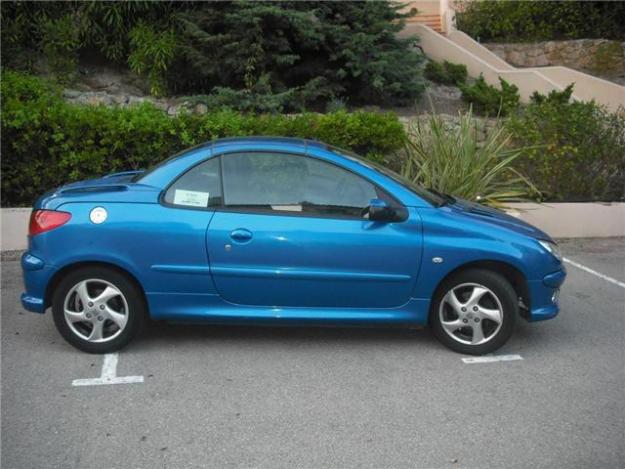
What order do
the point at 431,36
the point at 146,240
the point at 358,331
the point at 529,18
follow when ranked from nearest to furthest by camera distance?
the point at 146,240, the point at 358,331, the point at 431,36, the point at 529,18

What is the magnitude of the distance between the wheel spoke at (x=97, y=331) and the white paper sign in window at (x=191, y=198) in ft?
3.25

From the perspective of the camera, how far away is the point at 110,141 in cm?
744

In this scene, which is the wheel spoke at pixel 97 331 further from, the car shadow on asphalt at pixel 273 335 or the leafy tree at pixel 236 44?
the leafy tree at pixel 236 44

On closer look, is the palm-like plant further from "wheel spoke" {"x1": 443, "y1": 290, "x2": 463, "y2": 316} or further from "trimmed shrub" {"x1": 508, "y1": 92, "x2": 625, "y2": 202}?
"wheel spoke" {"x1": 443, "y1": 290, "x2": 463, "y2": 316}

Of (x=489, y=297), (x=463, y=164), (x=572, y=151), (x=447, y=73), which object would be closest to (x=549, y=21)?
(x=447, y=73)

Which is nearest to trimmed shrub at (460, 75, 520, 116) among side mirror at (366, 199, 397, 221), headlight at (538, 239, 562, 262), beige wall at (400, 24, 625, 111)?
beige wall at (400, 24, 625, 111)

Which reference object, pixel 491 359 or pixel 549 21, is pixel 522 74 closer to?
pixel 549 21

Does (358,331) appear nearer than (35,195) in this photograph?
Yes

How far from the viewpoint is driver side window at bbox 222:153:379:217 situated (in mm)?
4688

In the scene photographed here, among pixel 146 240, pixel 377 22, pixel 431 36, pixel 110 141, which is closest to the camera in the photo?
pixel 146 240

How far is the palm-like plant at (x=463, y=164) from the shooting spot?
7965 mm

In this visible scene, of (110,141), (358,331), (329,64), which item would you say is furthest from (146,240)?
(329,64)

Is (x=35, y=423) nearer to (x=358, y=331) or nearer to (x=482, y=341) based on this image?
(x=358, y=331)

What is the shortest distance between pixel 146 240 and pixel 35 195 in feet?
→ 12.2
